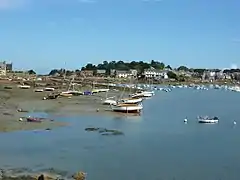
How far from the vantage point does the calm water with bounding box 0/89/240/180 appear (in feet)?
81.4

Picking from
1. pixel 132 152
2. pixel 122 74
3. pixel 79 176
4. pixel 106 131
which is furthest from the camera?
pixel 122 74

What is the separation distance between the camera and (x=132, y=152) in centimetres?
3092

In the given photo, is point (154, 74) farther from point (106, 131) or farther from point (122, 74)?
point (106, 131)

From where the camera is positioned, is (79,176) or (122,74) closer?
(79,176)

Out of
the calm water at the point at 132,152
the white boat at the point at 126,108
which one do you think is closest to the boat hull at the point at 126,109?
the white boat at the point at 126,108

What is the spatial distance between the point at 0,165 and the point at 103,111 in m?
34.1

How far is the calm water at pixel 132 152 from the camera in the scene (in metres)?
24.8

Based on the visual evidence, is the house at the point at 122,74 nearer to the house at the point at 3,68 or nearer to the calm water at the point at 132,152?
the house at the point at 3,68

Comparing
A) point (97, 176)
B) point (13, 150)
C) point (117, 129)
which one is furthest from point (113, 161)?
point (117, 129)

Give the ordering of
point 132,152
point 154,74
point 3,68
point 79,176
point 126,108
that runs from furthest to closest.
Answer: point 154,74 < point 3,68 < point 126,108 < point 132,152 < point 79,176

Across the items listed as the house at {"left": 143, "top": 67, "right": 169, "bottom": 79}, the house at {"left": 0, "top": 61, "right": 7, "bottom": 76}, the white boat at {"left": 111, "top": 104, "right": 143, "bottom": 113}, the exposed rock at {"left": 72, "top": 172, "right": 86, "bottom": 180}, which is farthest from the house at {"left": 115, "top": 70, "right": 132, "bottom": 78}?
the exposed rock at {"left": 72, "top": 172, "right": 86, "bottom": 180}

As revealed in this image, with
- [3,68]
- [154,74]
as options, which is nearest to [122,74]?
[154,74]

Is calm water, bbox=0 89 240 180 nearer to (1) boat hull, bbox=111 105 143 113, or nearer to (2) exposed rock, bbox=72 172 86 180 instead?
(2) exposed rock, bbox=72 172 86 180

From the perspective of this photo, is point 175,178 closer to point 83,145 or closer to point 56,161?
point 56,161
